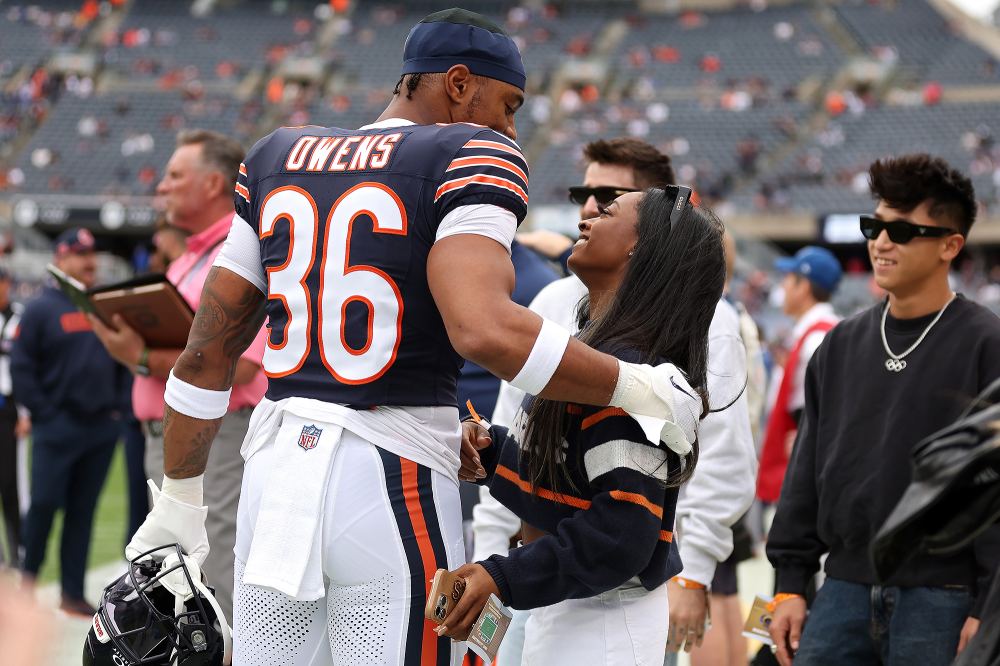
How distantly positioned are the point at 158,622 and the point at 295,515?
0.47m

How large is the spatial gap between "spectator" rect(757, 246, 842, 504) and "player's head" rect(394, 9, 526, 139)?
273 cm

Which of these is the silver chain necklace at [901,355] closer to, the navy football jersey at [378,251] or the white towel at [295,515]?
the navy football jersey at [378,251]

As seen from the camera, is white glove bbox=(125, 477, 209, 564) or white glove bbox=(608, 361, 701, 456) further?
white glove bbox=(125, 477, 209, 564)

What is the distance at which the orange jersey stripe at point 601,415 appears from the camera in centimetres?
231

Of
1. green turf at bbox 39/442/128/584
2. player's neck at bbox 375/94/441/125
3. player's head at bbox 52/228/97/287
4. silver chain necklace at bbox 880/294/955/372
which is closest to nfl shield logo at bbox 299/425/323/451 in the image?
player's neck at bbox 375/94/441/125

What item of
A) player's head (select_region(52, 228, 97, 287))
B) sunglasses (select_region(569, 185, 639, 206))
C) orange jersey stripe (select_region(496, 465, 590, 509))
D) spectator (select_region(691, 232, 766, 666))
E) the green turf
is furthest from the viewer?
the green turf

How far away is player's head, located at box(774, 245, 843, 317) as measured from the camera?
20.7 feet

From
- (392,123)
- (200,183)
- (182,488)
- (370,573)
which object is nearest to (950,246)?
(392,123)

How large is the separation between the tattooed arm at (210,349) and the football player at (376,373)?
0.21m

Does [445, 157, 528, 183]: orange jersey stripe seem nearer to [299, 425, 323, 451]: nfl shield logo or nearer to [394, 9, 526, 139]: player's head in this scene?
[394, 9, 526, 139]: player's head

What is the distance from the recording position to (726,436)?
349cm

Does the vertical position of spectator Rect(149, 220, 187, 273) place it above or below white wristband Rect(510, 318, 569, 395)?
below

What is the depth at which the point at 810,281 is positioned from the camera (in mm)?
6336

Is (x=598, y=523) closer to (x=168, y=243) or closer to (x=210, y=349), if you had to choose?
(x=210, y=349)
